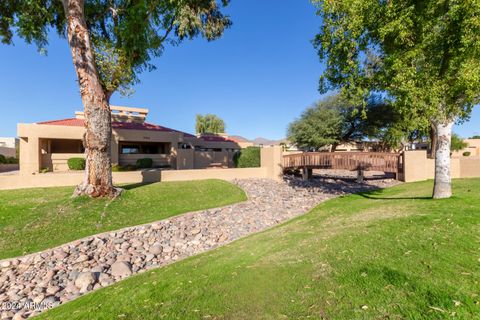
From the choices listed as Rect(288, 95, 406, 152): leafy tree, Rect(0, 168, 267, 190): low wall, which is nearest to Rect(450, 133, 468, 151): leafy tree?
Rect(288, 95, 406, 152): leafy tree

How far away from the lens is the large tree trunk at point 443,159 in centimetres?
814

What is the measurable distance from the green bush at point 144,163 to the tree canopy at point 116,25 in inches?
456

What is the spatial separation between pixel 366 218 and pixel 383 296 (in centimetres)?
470

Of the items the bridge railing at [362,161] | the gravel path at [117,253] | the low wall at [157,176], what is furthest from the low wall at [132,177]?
the gravel path at [117,253]

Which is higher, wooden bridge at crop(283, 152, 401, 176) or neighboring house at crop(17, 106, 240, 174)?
neighboring house at crop(17, 106, 240, 174)

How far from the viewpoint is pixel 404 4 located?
7.61 metres

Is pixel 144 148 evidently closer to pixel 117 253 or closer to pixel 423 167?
pixel 117 253

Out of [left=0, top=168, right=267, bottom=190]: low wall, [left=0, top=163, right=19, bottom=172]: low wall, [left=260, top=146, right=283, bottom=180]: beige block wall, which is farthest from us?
[left=0, top=163, right=19, bottom=172]: low wall

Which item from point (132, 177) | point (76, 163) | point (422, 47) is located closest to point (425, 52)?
point (422, 47)

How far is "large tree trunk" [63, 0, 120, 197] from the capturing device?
1055 cm

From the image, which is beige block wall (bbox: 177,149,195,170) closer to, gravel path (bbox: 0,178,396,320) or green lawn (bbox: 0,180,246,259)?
green lawn (bbox: 0,180,246,259)

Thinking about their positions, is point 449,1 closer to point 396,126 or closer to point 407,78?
point 407,78

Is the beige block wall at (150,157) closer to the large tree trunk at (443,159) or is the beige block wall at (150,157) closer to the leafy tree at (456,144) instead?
the large tree trunk at (443,159)

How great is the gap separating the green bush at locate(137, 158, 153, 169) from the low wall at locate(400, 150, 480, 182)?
840 inches
